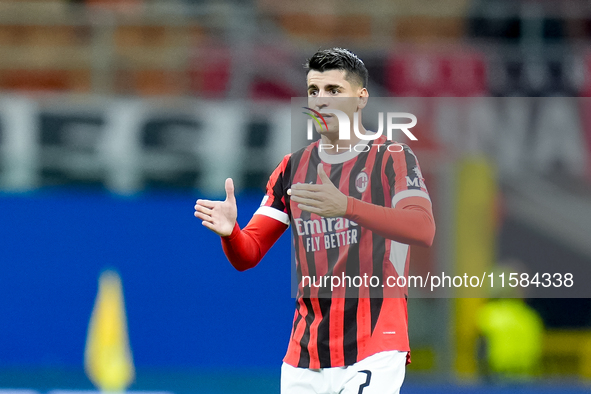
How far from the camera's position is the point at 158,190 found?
7559 millimetres

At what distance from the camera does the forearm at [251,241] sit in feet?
9.82

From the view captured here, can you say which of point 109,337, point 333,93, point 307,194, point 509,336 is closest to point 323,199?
point 307,194

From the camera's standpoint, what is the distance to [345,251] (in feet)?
10.1

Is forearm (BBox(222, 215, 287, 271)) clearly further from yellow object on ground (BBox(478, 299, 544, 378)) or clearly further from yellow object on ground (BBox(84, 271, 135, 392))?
yellow object on ground (BBox(478, 299, 544, 378))

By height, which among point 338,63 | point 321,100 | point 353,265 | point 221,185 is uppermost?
point 221,185

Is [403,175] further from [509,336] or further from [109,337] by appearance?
[509,336]

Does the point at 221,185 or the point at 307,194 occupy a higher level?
the point at 221,185

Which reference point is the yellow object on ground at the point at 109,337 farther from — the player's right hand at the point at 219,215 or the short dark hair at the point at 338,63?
the short dark hair at the point at 338,63

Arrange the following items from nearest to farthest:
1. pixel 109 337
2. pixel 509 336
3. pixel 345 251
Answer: pixel 345 251 → pixel 109 337 → pixel 509 336

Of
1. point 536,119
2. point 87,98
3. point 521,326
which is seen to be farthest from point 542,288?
point 87,98

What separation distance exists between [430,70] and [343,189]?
5.61m

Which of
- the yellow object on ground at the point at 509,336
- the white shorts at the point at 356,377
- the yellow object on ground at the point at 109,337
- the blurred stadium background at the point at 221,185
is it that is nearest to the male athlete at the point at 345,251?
the white shorts at the point at 356,377

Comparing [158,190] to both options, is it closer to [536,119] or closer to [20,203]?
[20,203]

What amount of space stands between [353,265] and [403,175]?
0.38 m
